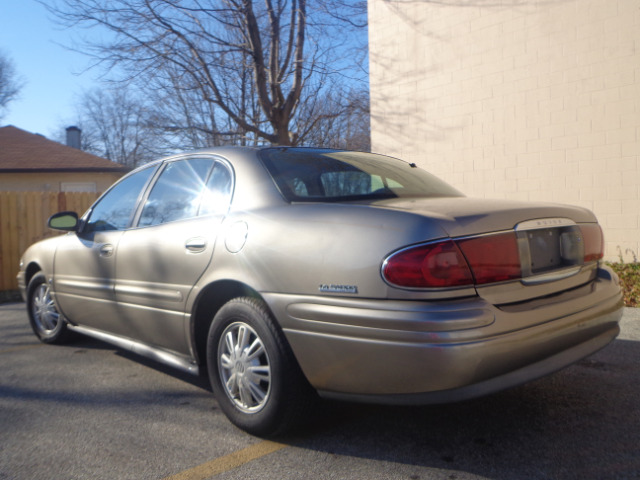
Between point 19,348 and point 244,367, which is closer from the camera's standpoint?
point 244,367

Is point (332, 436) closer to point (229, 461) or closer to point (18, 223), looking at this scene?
point (229, 461)

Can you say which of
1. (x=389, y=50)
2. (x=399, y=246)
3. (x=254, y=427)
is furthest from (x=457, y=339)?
(x=389, y=50)

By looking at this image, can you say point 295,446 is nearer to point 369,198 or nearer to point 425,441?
point 425,441

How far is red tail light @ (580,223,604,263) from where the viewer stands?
3.13 metres

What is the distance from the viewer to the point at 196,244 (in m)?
3.33

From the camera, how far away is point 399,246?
2.45 metres

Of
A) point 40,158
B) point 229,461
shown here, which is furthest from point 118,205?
point 40,158

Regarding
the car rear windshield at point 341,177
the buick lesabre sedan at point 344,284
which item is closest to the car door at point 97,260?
the buick lesabre sedan at point 344,284

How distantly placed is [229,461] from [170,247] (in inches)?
53.6

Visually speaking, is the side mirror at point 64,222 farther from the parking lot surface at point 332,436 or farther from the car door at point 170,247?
the parking lot surface at point 332,436

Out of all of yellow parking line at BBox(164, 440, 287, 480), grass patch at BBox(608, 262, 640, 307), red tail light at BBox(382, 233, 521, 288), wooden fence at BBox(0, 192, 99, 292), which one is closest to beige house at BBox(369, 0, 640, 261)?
grass patch at BBox(608, 262, 640, 307)

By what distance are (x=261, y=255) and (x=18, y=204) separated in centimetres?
826

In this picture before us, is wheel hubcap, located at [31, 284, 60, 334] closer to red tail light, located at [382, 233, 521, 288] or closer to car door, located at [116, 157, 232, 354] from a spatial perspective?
car door, located at [116, 157, 232, 354]

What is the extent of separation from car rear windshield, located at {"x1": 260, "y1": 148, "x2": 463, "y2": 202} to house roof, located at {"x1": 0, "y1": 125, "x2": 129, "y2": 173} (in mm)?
16231
